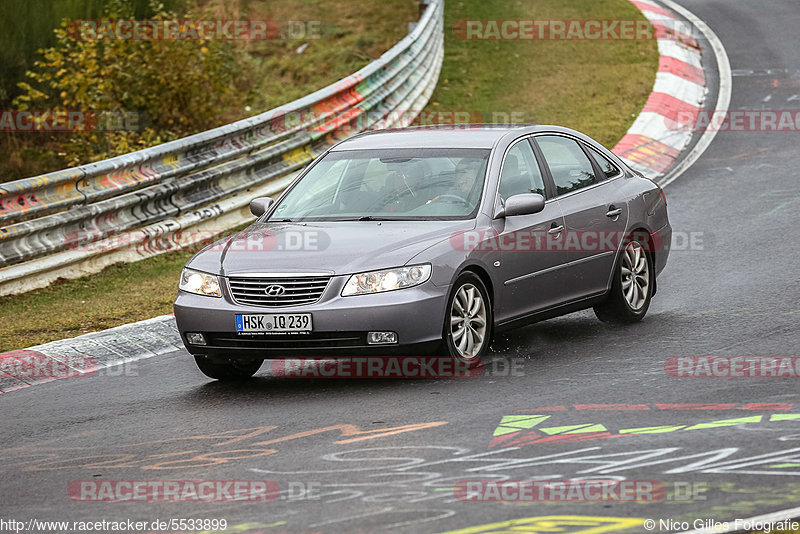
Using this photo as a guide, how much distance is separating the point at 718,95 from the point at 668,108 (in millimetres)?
1347

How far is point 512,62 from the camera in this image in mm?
22062

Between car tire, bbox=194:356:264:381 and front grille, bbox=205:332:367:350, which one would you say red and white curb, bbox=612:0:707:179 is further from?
front grille, bbox=205:332:367:350

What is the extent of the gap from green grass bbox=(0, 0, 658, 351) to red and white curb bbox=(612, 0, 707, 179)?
213mm

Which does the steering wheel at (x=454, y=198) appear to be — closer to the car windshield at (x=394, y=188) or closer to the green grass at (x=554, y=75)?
the car windshield at (x=394, y=188)

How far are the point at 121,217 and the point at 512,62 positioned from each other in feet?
36.1

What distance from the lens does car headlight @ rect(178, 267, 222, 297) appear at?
825 cm

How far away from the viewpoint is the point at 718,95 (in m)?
19.6

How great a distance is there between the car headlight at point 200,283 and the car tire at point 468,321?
1479 millimetres

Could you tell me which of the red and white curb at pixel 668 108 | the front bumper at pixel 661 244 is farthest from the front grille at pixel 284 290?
the red and white curb at pixel 668 108

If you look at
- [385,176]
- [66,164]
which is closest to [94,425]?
[385,176]

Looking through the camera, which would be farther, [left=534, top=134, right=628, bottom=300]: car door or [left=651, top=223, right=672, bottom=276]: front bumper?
[left=651, top=223, right=672, bottom=276]: front bumper

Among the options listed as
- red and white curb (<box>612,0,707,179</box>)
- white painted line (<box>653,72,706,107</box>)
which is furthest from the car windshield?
white painted line (<box>653,72,706,107</box>)

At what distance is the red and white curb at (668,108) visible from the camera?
54.3 ft

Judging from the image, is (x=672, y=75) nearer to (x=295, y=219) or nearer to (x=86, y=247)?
(x=86, y=247)
